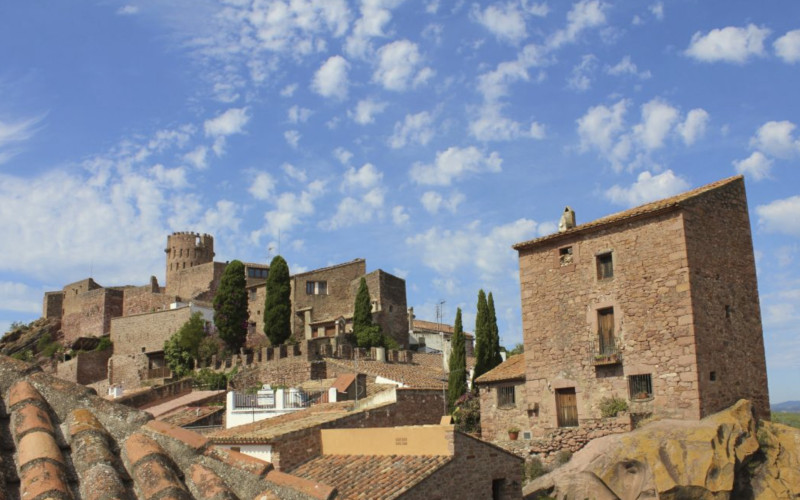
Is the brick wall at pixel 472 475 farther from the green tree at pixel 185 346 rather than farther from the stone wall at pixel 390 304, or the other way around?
the green tree at pixel 185 346

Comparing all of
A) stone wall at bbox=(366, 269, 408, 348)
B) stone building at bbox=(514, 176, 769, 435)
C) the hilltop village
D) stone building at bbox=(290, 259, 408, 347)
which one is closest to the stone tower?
stone building at bbox=(290, 259, 408, 347)

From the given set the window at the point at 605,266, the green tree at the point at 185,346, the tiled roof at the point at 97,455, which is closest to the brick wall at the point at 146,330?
the green tree at the point at 185,346

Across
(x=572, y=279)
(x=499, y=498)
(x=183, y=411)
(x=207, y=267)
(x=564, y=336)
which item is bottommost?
(x=499, y=498)

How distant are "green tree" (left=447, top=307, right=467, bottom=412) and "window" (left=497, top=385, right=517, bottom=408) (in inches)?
165

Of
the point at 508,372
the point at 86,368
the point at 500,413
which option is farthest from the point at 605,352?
the point at 86,368

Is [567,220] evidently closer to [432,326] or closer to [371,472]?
[371,472]

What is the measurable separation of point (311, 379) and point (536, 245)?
18886 mm

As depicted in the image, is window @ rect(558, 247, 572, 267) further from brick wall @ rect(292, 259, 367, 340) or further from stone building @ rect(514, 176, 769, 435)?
brick wall @ rect(292, 259, 367, 340)

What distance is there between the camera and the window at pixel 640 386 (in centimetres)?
1983

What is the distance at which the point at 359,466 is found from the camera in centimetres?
1703

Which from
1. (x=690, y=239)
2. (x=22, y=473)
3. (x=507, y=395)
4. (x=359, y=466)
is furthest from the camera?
(x=507, y=395)

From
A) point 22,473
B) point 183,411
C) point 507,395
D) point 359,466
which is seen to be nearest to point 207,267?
point 183,411

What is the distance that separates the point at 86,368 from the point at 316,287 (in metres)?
18.0

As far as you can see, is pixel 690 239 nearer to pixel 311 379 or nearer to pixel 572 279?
pixel 572 279
